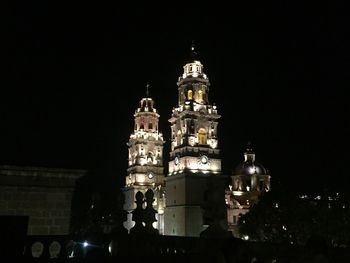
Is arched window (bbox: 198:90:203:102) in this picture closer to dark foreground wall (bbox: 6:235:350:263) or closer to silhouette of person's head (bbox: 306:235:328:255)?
dark foreground wall (bbox: 6:235:350:263)

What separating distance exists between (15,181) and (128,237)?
12.8 ft

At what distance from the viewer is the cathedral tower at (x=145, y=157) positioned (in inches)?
2808

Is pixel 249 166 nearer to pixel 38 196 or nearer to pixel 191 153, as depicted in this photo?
pixel 191 153

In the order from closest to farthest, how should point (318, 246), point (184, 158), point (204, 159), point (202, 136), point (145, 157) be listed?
point (318, 246) < point (184, 158) < point (204, 159) < point (202, 136) < point (145, 157)

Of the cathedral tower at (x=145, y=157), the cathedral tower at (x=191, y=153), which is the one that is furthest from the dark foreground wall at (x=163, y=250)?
the cathedral tower at (x=145, y=157)

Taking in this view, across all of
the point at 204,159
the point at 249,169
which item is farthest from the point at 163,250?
the point at 249,169

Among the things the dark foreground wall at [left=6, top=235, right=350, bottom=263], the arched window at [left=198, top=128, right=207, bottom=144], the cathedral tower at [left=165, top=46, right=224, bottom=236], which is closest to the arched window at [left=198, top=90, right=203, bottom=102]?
the cathedral tower at [left=165, top=46, right=224, bottom=236]

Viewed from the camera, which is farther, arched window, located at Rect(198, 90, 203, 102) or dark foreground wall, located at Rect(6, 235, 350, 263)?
arched window, located at Rect(198, 90, 203, 102)

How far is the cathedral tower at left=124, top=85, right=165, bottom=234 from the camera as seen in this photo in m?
71.3

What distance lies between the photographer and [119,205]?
15.7 metres

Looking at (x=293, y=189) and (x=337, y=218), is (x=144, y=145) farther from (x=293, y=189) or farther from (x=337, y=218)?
(x=337, y=218)

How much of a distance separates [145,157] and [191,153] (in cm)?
1728

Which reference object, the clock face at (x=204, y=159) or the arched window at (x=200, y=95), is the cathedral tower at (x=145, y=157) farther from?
the arched window at (x=200, y=95)

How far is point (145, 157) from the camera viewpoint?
73.4 metres
